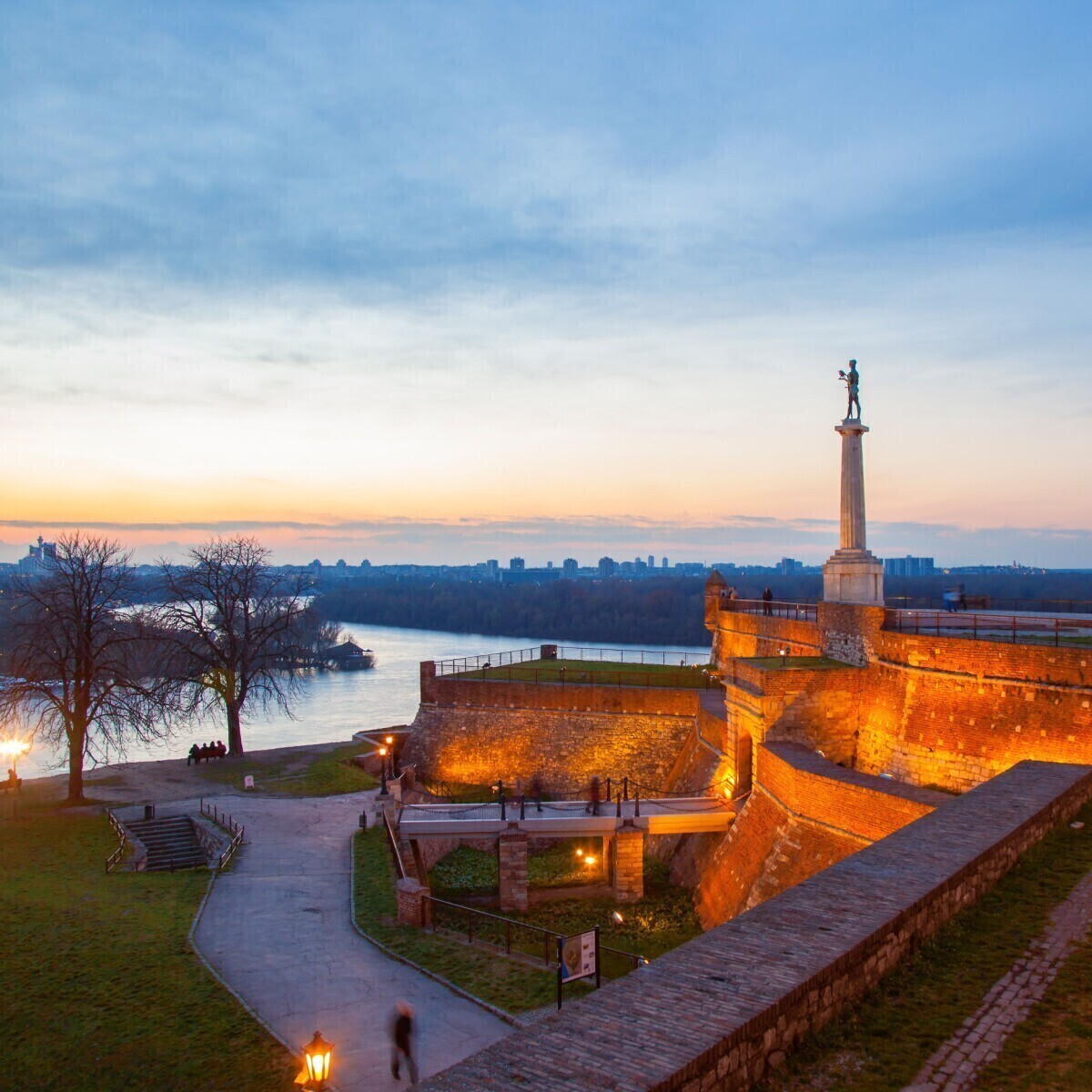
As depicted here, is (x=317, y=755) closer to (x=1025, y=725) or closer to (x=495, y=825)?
(x=495, y=825)

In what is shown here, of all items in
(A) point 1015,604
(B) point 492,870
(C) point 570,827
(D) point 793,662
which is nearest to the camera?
(C) point 570,827

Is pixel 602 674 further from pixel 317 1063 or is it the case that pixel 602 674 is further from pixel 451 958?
pixel 317 1063

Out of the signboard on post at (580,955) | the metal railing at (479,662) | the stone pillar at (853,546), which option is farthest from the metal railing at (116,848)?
the stone pillar at (853,546)

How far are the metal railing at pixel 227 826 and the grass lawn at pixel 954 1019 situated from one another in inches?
504

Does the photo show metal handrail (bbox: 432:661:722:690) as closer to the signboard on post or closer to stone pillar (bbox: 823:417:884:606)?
stone pillar (bbox: 823:417:884:606)

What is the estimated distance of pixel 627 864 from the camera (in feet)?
56.5

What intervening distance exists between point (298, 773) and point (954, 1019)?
71.0ft

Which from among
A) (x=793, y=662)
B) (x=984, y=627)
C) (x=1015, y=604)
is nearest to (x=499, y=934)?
(x=793, y=662)

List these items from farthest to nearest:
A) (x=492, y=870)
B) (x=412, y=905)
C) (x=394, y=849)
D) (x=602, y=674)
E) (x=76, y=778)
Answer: (x=602, y=674) < (x=76, y=778) < (x=492, y=870) < (x=394, y=849) < (x=412, y=905)

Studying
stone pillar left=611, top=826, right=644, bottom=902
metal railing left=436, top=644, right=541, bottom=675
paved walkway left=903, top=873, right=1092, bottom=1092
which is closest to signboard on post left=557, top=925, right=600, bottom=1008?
paved walkway left=903, top=873, right=1092, bottom=1092

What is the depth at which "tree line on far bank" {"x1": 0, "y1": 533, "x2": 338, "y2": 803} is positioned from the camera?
21844mm

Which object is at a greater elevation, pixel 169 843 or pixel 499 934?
pixel 169 843

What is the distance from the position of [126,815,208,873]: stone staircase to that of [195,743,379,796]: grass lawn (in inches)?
115

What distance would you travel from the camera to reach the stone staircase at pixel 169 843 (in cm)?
1759
